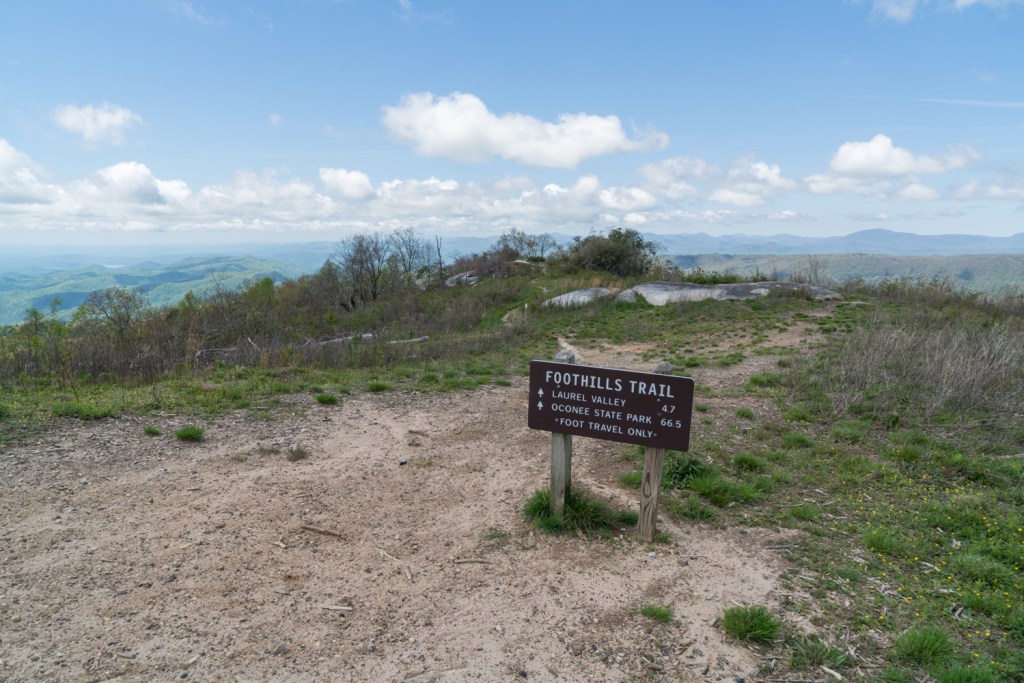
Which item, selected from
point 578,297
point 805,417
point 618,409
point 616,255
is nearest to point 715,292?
point 578,297

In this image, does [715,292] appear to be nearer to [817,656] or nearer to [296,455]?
[296,455]

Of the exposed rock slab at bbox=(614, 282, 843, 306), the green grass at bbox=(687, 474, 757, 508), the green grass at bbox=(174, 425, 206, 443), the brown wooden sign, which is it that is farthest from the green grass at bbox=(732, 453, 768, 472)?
the exposed rock slab at bbox=(614, 282, 843, 306)

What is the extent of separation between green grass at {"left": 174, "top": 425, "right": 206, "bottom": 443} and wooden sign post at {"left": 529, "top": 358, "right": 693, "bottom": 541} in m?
4.94

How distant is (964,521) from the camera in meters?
4.92

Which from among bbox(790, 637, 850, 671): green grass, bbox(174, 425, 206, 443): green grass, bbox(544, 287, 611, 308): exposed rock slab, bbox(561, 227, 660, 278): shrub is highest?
bbox(561, 227, 660, 278): shrub

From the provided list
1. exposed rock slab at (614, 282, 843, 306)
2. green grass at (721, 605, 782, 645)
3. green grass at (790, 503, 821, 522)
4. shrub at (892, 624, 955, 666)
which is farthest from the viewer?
exposed rock slab at (614, 282, 843, 306)

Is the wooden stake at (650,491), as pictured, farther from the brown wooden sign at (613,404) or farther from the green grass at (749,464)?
the green grass at (749,464)

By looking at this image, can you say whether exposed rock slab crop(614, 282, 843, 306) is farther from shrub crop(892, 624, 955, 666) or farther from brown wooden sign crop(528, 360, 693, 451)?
shrub crop(892, 624, 955, 666)

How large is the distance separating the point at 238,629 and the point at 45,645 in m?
1.16

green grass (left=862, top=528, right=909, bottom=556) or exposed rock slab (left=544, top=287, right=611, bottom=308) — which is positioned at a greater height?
exposed rock slab (left=544, top=287, right=611, bottom=308)

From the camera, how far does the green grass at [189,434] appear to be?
22.4 feet

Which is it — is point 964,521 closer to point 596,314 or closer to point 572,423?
point 572,423

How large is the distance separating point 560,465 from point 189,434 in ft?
16.9

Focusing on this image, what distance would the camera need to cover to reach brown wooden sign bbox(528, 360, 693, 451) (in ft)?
13.9
